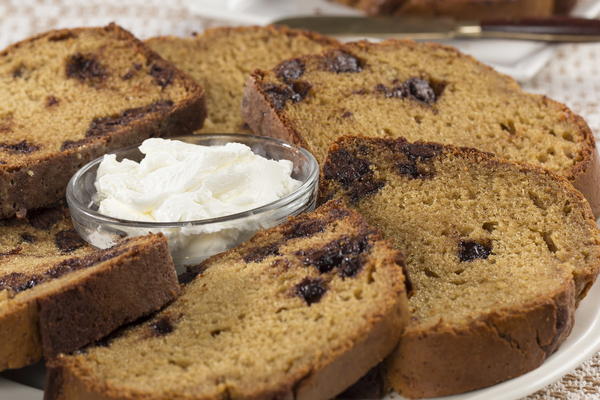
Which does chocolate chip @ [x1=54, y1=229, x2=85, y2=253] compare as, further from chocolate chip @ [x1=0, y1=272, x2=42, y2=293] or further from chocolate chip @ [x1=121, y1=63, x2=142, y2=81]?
chocolate chip @ [x1=121, y1=63, x2=142, y2=81]

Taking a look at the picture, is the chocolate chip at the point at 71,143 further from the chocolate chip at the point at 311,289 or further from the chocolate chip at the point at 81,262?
the chocolate chip at the point at 311,289

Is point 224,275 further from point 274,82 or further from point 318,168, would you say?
point 274,82

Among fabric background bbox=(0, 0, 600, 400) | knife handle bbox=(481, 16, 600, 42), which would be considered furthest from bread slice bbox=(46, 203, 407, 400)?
knife handle bbox=(481, 16, 600, 42)

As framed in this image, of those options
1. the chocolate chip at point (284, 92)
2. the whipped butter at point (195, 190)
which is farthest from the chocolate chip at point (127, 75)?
the whipped butter at point (195, 190)

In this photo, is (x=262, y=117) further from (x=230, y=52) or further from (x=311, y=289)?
(x=311, y=289)

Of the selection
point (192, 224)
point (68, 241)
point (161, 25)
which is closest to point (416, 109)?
point (192, 224)

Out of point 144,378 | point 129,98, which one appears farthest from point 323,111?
point 144,378
